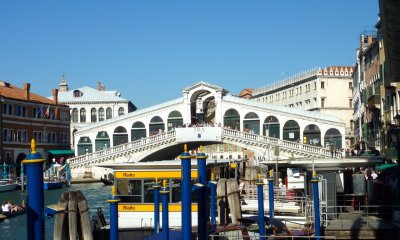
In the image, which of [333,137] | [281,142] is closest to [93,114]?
[281,142]

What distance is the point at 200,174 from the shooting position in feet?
30.1

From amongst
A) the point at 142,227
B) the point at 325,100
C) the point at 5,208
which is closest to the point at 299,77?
the point at 325,100

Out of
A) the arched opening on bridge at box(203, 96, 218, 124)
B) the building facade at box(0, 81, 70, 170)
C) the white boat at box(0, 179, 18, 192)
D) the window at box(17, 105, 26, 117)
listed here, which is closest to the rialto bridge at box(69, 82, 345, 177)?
the arched opening on bridge at box(203, 96, 218, 124)

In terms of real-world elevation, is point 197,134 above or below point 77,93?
below

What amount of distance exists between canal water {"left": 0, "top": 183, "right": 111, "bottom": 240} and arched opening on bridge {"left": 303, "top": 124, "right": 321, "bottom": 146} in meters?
10.9

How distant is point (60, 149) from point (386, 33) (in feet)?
126

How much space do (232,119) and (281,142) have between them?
15.0 feet

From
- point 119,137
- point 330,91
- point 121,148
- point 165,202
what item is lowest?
point 165,202

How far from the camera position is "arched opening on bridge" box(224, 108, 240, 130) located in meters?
37.2

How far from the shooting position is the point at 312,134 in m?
35.9

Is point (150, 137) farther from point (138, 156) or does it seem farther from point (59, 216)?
point (59, 216)

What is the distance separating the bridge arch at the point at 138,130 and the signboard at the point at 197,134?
399 cm

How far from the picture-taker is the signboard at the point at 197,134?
34.6m

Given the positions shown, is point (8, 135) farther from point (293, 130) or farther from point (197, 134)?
point (293, 130)
